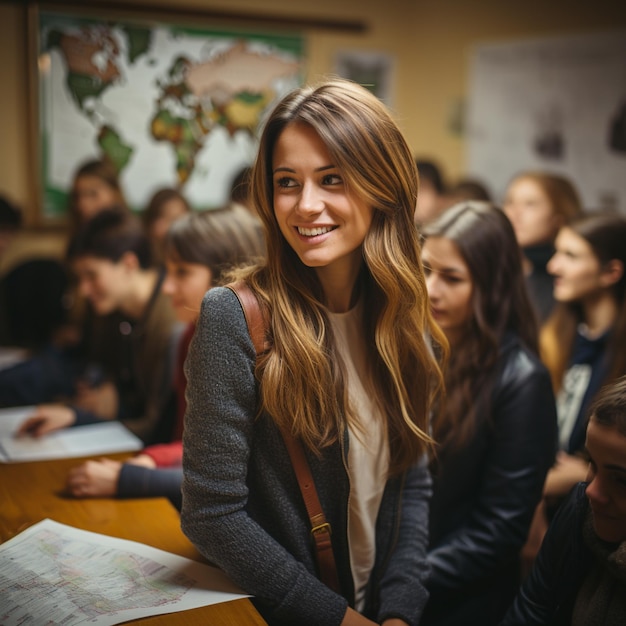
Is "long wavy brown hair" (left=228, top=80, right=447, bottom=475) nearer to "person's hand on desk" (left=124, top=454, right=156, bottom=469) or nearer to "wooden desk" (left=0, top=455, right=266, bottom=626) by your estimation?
"wooden desk" (left=0, top=455, right=266, bottom=626)

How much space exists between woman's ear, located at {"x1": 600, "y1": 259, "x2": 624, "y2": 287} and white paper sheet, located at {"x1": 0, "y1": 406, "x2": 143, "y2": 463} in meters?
1.68

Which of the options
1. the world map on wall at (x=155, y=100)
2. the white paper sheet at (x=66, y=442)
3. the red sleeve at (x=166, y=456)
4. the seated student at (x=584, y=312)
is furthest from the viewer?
the world map on wall at (x=155, y=100)

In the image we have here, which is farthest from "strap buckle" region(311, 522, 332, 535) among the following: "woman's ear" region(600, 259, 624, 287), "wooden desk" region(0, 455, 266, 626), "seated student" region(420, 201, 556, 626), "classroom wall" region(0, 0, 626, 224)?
"classroom wall" region(0, 0, 626, 224)

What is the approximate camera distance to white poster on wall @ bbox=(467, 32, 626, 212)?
388cm

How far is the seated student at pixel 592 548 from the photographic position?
4.01 ft

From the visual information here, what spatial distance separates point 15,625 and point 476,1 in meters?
4.39

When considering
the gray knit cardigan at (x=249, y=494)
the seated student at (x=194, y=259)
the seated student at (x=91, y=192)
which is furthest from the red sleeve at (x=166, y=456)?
the seated student at (x=91, y=192)

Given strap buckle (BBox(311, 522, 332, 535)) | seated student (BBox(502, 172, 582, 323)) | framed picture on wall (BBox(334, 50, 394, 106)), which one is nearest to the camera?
strap buckle (BBox(311, 522, 332, 535))

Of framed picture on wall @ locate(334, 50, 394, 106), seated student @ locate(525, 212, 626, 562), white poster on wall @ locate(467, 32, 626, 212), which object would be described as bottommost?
seated student @ locate(525, 212, 626, 562)

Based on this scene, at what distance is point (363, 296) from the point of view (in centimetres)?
146

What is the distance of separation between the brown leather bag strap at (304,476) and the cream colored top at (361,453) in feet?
0.22

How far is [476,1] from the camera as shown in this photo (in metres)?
4.52

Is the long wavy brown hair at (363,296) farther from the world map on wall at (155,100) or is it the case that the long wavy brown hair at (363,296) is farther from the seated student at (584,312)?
the world map on wall at (155,100)

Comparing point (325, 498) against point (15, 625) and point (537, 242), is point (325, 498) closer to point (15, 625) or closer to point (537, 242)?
point (15, 625)
